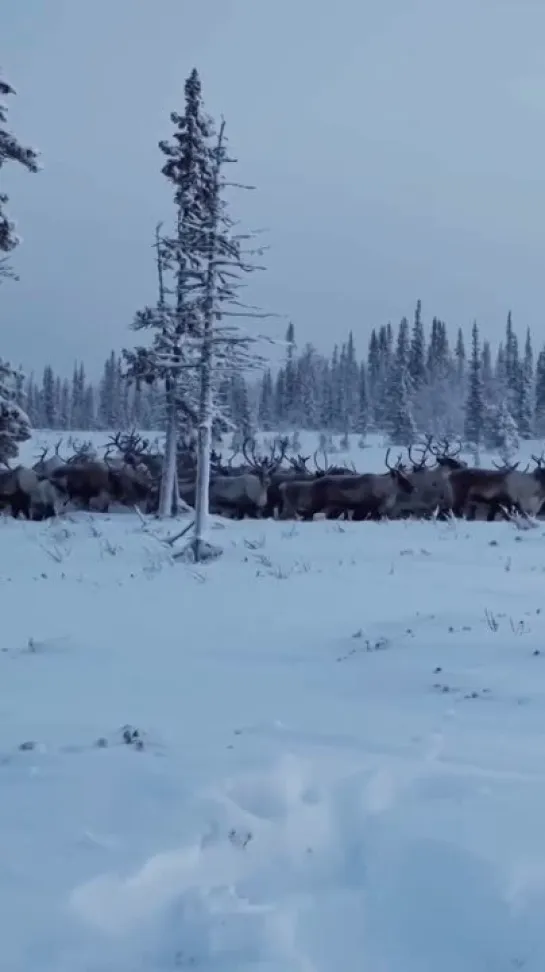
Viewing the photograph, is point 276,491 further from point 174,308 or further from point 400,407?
point 400,407

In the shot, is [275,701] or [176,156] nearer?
[275,701]

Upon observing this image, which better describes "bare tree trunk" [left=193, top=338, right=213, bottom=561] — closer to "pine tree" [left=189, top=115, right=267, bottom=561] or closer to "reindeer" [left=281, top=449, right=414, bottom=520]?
"pine tree" [left=189, top=115, right=267, bottom=561]

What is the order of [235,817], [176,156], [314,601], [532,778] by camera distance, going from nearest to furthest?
[235,817], [532,778], [314,601], [176,156]

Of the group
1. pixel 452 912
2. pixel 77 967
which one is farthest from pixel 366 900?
pixel 77 967

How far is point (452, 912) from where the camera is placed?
11.6ft

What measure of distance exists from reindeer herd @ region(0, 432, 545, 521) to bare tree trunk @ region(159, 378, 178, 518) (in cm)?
136

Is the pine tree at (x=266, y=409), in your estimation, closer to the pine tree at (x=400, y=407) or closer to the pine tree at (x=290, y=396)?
Result: the pine tree at (x=290, y=396)

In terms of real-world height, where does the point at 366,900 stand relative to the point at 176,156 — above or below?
below

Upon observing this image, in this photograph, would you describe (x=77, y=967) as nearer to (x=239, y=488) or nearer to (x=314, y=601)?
(x=314, y=601)

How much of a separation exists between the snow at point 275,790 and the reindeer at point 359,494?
15.7 m

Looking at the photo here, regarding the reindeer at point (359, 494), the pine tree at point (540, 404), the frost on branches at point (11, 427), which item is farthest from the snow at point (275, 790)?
the pine tree at point (540, 404)

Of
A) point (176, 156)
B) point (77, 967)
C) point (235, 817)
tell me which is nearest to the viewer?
point (77, 967)

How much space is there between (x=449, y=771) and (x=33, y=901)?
83.4 inches

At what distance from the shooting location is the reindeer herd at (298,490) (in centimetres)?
2531
